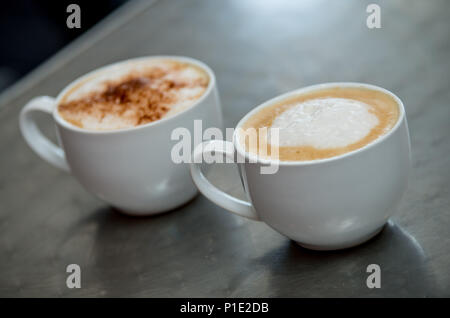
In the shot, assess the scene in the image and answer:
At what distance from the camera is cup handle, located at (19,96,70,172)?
106cm

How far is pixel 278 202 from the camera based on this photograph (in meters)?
0.75

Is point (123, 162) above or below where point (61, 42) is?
above

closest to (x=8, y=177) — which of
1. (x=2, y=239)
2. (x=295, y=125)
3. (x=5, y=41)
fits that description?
(x=2, y=239)

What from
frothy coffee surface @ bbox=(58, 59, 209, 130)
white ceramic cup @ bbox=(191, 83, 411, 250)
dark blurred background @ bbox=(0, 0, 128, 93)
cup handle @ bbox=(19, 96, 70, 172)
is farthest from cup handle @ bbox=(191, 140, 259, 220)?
dark blurred background @ bbox=(0, 0, 128, 93)

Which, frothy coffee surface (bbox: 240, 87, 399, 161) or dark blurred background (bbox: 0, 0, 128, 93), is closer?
frothy coffee surface (bbox: 240, 87, 399, 161)

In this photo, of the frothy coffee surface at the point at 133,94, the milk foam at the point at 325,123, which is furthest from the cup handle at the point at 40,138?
the milk foam at the point at 325,123

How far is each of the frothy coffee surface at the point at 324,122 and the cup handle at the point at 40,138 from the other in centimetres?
38

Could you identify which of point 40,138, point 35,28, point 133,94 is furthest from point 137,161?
point 35,28

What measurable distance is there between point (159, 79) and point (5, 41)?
7.21 feet

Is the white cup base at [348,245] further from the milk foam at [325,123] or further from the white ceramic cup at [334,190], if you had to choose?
the milk foam at [325,123]

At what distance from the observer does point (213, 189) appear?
851mm

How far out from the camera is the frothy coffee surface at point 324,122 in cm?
74

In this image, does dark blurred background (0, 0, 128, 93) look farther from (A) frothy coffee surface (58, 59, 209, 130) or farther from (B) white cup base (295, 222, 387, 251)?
(B) white cup base (295, 222, 387, 251)

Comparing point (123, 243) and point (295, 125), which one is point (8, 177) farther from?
point (295, 125)
